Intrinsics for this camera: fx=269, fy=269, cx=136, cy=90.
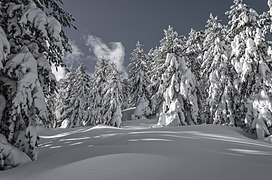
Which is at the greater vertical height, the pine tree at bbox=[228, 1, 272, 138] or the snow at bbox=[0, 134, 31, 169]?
the pine tree at bbox=[228, 1, 272, 138]

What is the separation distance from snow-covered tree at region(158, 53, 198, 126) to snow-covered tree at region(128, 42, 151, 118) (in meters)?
16.5

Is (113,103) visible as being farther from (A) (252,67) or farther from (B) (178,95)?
(A) (252,67)

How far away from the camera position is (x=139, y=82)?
49312mm

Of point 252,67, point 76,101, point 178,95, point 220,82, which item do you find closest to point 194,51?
point 178,95

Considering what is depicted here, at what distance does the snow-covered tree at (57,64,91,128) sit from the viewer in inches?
1795

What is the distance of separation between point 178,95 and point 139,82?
19416 millimetres

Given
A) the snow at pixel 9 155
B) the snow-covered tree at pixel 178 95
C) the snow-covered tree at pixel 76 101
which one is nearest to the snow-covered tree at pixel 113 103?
the snow-covered tree at pixel 76 101

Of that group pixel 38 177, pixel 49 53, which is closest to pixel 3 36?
pixel 49 53

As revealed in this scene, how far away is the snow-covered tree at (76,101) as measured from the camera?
45.6 meters

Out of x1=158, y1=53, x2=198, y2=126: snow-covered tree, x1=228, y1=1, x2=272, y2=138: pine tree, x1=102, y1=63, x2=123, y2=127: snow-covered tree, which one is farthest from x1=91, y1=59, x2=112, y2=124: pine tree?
x1=228, y1=1, x2=272, y2=138: pine tree

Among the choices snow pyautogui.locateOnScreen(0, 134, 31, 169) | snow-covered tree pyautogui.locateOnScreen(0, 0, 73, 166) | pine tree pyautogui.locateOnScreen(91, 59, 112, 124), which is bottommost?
snow pyautogui.locateOnScreen(0, 134, 31, 169)

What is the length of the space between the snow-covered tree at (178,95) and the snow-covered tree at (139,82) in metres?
16.5

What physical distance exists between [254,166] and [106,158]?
3.60m

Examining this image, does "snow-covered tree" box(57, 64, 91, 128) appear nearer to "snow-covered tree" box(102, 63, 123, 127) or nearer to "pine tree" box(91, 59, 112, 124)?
"pine tree" box(91, 59, 112, 124)
